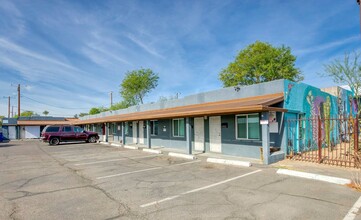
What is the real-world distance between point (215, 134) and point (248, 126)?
8.37ft

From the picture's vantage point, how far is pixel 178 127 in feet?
58.6

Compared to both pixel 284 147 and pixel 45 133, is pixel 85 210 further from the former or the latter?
pixel 45 133

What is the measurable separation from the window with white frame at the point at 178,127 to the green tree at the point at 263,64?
25.8m

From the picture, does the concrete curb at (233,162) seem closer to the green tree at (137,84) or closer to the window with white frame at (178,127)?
the window with white frame at (178,127)

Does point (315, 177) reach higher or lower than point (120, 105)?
lower

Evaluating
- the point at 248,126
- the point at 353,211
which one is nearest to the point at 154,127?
the point at 248,126

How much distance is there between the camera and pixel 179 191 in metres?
6.71

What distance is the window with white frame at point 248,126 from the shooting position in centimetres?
1211

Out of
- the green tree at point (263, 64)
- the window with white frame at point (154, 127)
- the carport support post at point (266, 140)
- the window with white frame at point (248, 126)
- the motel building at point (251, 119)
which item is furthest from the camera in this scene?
the green tree at point (263, 64)

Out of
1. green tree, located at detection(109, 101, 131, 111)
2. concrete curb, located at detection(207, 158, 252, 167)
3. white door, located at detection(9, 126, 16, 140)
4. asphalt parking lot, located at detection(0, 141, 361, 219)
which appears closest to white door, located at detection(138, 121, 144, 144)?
concrete curb, located at detection(207, 158, 252, 167)

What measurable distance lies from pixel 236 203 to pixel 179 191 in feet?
5.73

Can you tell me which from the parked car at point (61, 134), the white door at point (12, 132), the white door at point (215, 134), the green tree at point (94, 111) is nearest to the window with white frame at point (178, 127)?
the white door at point (215, 134)

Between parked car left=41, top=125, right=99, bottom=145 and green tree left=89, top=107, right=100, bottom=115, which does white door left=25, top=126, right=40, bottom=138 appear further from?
green tree left=89, top=107, right=100, bottom=115

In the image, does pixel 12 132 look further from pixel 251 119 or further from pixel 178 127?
pixel 251 119
